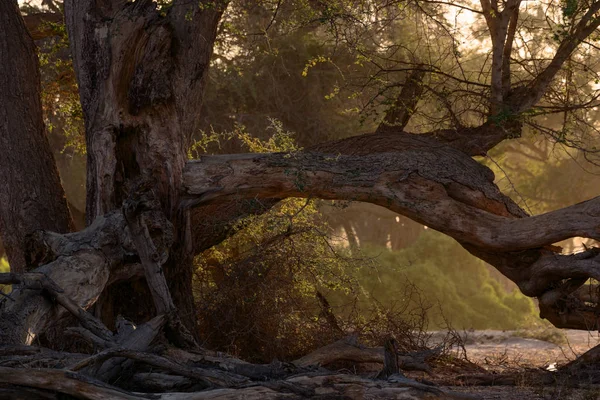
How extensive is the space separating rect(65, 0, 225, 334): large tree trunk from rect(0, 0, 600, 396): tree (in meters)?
0.01

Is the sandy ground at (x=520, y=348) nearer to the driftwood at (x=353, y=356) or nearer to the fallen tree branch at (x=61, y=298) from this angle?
the driftwood at (x=353, y=356)

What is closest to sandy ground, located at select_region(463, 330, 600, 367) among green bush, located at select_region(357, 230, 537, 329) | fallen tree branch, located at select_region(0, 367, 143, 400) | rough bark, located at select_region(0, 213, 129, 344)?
green bush, located at select_region(357, 230, 537, 329)

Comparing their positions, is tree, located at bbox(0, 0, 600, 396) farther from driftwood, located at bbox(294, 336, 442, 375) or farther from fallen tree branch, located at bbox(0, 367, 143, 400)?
fallen tree branch, located at bbox(0, 367, 143, 400)

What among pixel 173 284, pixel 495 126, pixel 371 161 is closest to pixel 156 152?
pixel 173 284

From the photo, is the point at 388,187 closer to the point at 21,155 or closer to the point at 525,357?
the point at 21,155

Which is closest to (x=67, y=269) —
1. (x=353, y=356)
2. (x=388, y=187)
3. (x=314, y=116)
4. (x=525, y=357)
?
(x=353, y=356)

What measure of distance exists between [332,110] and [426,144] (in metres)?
10.7

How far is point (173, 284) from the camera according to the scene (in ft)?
27.5

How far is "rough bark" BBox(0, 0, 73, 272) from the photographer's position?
8703mm

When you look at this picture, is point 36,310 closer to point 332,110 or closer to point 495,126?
point 495,126

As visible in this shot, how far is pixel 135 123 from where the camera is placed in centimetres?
816

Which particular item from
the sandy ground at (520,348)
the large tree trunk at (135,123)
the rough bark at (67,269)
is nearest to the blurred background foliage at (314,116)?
the large tree trunk at (135,123)

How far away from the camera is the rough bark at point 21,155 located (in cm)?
870

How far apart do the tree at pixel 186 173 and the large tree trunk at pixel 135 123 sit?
14 millimetres
